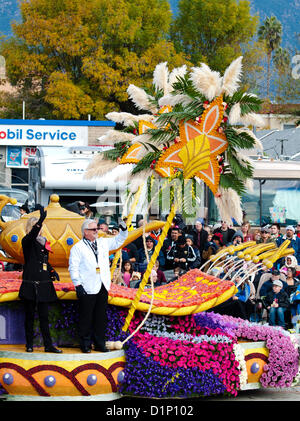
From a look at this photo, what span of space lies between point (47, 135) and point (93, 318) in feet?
63.2

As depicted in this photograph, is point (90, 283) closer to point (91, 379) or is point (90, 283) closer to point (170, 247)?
point (91, 379)

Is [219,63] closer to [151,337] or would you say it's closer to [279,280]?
[279,280]

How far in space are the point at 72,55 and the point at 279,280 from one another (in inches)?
1164

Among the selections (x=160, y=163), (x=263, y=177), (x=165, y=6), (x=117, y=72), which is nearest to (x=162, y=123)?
(x=160, y=163)

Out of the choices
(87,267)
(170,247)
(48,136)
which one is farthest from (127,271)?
(48,136)

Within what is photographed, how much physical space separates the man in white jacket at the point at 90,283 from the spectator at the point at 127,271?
15.5ft

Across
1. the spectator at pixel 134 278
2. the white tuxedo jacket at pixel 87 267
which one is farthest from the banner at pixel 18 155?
Result: the white tuxedo jacket at pixel 87 267

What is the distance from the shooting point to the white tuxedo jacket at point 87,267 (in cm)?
930

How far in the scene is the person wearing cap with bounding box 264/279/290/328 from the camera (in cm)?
1366

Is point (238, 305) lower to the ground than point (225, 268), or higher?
lower

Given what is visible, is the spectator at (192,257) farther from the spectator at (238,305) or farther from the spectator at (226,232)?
the spectator at (238,305)

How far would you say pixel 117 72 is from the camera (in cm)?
4091

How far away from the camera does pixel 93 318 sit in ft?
30.9

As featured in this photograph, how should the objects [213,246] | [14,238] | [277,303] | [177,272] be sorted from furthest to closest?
[213,246]
[177,272]
[277,303]
[14,238]
